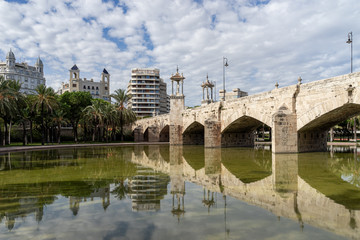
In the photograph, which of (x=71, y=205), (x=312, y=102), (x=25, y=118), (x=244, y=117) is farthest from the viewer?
(x=25, y=118)

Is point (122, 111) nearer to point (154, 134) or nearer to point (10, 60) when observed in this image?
point (154, 134)

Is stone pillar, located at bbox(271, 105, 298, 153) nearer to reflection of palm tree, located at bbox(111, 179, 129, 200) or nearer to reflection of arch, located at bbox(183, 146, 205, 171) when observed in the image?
reflection of arch, located at bbox(183, 146, 205, 171)

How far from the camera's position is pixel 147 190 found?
7.59m

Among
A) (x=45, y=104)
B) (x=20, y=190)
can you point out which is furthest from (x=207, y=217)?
(x=45, y=104)

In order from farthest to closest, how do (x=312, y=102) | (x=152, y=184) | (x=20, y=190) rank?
Answer: 1. (x=312, y=102)
2. (x=152, y=184)
3. (x=20, y=190)

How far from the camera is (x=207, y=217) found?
528cm

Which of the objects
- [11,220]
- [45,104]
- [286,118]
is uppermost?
[45,104]

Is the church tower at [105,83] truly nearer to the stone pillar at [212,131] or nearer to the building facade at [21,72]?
the building facade at [21,72]

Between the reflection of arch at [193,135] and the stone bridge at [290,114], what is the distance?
2.48 meters

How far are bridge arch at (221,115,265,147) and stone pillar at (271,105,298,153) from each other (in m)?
6.51

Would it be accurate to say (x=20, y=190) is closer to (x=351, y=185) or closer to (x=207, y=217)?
(x=207, y=217)

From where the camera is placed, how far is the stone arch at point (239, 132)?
2564 centimetres

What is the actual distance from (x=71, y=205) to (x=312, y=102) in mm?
16003

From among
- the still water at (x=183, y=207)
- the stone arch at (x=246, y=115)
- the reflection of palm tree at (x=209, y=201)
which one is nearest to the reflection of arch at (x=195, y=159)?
the still water at (x=183, y=207)
